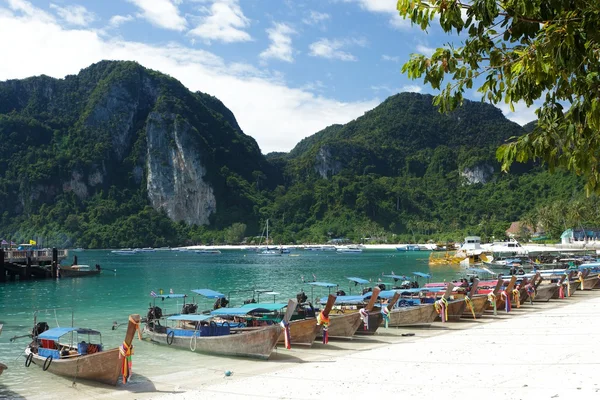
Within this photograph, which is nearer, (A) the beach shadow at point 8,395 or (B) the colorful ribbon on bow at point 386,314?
(A) the beach shadow at point 8,395

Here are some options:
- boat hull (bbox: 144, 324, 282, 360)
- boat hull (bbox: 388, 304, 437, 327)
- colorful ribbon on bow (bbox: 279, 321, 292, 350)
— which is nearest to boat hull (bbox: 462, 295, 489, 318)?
boat hull (bbox: 388, 304, 437, 327)

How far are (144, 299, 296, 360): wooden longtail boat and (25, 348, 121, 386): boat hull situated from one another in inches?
183

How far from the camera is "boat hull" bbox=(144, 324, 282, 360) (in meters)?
18.0

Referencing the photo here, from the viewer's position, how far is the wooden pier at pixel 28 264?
63594mm

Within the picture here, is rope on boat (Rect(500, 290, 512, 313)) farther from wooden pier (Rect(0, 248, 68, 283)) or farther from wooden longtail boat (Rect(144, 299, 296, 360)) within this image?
wooden pier (Rect(0, 248, 68, 283))

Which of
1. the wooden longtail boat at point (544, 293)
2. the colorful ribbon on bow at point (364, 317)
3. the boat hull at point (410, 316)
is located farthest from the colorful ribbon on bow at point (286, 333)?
the wooden longtail boat at point (544, 293)

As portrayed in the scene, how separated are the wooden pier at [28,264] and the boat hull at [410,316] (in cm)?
5350

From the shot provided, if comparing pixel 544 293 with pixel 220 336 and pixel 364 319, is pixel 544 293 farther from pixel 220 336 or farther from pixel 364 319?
pixel 220 336

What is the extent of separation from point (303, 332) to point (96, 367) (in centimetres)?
742

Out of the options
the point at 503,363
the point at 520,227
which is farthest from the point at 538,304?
the point at 520,227

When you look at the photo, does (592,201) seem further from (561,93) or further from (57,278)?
(561,93)

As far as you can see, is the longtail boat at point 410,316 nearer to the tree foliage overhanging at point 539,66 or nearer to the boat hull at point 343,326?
the boat hull at point 343,326

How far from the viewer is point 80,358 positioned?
51.7 ft

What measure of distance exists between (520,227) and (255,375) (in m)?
127
